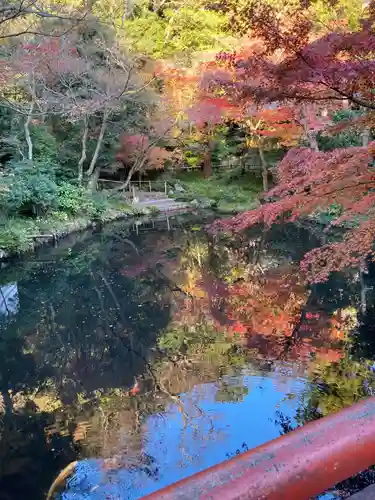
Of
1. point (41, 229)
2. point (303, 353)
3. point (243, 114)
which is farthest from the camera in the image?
point (243, 114)

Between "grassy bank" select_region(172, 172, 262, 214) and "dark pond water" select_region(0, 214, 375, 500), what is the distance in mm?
7354

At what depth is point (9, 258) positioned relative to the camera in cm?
1095

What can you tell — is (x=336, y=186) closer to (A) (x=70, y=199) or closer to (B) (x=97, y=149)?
(A) (x=70, y=199)

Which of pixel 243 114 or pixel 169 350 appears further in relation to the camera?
pixel 243 114

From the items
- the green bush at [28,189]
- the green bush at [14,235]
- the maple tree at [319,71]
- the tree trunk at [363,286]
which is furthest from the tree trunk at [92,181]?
the maple tree at [319,71]

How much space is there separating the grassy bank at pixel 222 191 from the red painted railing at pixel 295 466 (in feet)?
52.2

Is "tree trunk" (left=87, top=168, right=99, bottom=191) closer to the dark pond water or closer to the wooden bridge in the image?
the wooden bridge

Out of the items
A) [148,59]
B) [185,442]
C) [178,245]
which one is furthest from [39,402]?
[148,59]

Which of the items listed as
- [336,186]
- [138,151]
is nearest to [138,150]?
[138,151]

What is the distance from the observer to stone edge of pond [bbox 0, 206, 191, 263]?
437 inches

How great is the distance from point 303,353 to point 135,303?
135 inches

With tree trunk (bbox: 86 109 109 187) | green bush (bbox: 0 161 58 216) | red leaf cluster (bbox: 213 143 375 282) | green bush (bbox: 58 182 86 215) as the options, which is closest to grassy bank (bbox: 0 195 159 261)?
green bush (bbox: 58 182 86 215)

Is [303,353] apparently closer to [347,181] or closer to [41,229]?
[347,181]

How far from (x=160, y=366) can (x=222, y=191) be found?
14.4 m
